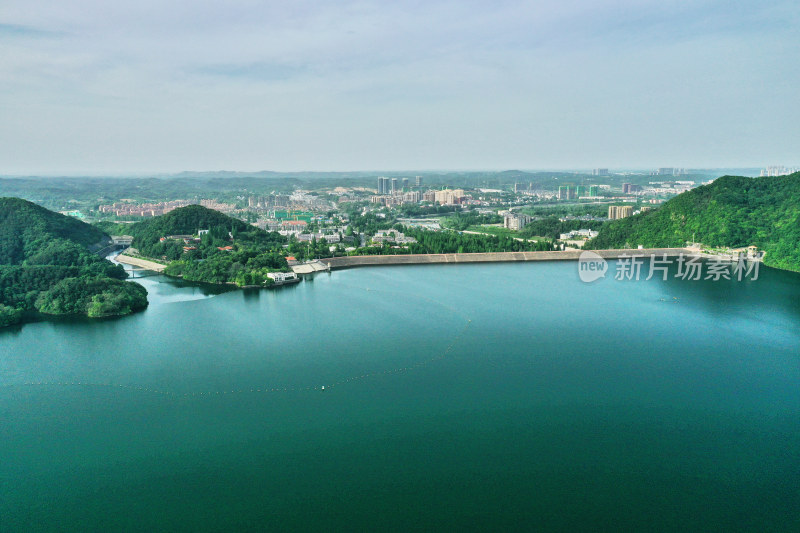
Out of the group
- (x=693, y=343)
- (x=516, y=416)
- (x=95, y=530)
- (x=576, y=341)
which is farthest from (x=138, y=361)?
(x=693, y=343)

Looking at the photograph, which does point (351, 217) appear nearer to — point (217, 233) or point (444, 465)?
point (217, 233)

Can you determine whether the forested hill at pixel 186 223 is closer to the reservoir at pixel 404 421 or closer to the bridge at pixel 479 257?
the bridge at pixel 479 257

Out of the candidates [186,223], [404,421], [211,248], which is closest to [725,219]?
[211,248]

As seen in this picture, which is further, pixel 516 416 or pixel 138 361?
pixel 138 361

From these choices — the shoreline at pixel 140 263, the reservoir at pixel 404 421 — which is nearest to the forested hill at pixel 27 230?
the shoreline at pixel 140 263

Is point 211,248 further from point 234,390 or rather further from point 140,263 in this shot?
point 234,390

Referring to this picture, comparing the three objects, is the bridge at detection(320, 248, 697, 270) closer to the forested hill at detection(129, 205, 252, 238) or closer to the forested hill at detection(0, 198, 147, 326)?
the forested hill at detection(129, 205, 252, 238)
